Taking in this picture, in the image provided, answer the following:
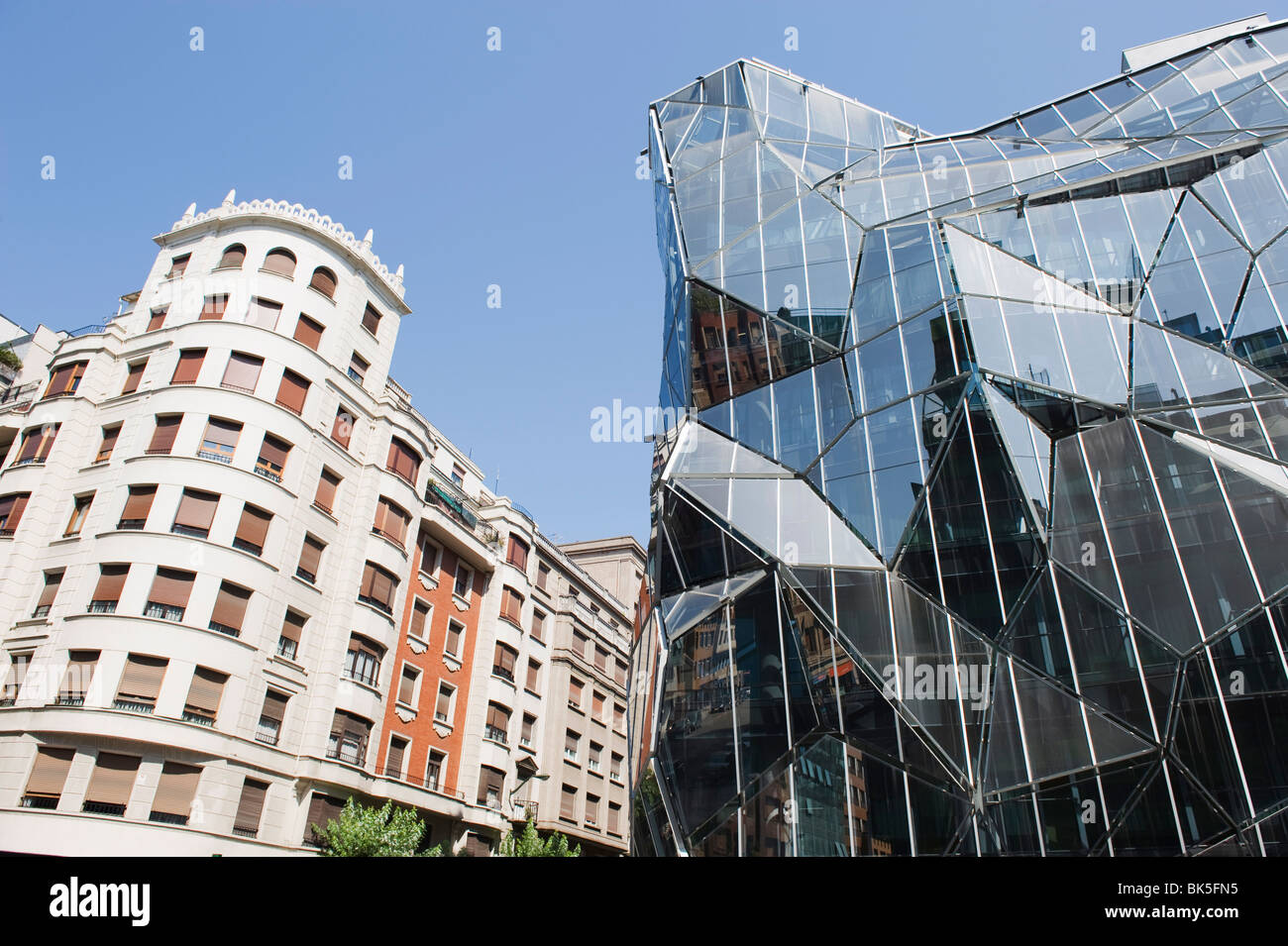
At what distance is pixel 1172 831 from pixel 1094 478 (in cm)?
579

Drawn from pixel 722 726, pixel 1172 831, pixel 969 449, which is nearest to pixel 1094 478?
pixel 969 449

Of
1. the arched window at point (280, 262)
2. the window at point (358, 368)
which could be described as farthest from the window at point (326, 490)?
the arched window at point (280, 262)

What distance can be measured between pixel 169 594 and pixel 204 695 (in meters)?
2.73

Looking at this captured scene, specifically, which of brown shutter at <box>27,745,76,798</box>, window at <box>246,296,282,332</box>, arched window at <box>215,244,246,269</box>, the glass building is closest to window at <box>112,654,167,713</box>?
brown shutter at <box>27,745,76,798</box>

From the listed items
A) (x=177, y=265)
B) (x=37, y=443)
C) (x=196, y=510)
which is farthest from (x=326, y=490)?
(x=177, y=265)

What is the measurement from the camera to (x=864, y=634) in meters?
14.4

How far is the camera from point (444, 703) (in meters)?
29.5

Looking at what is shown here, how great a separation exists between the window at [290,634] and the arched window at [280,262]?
36.9 feet

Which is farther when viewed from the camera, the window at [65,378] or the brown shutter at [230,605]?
the window at [65,378]

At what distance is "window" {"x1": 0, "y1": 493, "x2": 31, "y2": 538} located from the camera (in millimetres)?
23359

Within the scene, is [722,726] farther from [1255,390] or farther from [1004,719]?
[1255,390]

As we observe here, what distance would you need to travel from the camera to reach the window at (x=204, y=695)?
20.1 metres

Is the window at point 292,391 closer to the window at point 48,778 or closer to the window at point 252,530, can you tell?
the window at point 252,530

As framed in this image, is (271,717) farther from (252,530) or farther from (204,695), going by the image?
(252,530)
